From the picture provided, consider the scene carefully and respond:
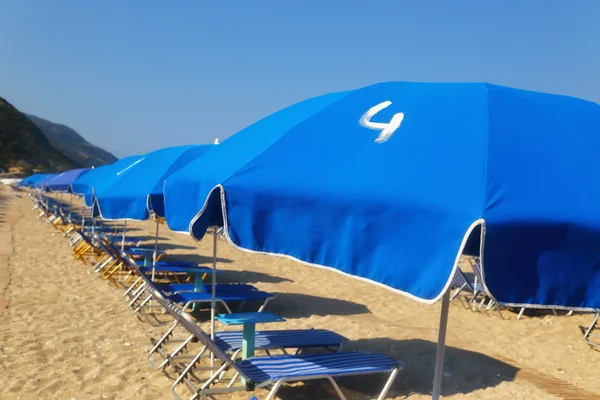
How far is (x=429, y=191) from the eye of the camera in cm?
198

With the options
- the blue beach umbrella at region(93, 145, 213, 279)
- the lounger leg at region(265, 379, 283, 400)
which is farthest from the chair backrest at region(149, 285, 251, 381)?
the blue beach umbrella at region(93, 145, 213, 279)

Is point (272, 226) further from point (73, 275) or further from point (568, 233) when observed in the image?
point (73, 275)

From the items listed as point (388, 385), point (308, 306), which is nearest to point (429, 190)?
point (388, 385)

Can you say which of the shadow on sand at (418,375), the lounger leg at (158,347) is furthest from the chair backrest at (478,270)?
the lounger leg at (158,347)

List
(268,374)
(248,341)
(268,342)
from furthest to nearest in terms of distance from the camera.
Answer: (268,342) → (248,341) → (268,374)

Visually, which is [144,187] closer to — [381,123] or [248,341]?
[248,341]

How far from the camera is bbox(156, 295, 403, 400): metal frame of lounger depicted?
367cm

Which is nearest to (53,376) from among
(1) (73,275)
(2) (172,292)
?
(2) (172,292)

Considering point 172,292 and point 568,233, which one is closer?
point 568,233

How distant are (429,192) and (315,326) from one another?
5.44 metres

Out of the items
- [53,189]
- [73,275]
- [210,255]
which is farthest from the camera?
[53,189]

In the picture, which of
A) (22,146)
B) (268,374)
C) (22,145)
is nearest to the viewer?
(268,374)

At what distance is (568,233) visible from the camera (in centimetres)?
178

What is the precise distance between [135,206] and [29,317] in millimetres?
2405
